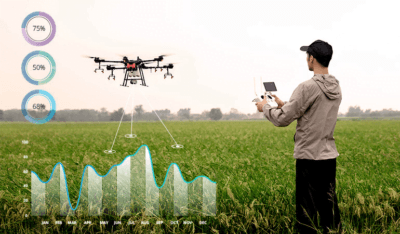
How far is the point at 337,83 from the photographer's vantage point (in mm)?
3797

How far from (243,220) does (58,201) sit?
11.5 feet

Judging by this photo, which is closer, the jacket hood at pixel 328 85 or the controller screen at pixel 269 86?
the jacket hood at pixel 328 85

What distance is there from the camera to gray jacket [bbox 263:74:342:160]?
3592 mm

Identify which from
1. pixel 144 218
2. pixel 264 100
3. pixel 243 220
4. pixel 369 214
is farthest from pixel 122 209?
pixel 369 214

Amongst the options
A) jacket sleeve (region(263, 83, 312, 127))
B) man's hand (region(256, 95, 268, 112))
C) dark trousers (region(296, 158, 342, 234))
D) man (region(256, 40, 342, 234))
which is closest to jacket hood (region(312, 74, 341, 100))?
man (region(256, 40, 342, 234))

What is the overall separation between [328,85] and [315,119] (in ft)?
1.59
